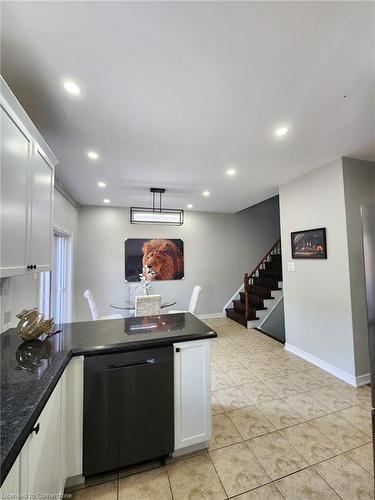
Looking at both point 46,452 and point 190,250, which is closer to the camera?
point 46,452

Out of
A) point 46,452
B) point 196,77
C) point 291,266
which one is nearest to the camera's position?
point 46,452

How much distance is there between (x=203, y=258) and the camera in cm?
564

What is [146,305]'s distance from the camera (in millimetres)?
3049

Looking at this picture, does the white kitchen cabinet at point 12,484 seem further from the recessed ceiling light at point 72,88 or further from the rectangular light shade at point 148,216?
the rectangular light shade at point 148,216

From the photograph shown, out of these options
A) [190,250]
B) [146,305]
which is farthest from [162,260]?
[146,305]

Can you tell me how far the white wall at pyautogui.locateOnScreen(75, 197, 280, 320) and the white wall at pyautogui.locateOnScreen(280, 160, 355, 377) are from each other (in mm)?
2273

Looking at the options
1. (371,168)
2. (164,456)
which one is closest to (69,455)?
(164,456)

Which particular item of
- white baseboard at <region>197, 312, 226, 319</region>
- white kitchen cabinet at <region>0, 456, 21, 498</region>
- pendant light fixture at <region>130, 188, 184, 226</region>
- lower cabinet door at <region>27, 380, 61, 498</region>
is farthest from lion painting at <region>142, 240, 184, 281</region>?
white kitchen cabinet at <region>0, 456, 21, 498</region>

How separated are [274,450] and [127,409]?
1.22m

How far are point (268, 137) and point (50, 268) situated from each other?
242cm

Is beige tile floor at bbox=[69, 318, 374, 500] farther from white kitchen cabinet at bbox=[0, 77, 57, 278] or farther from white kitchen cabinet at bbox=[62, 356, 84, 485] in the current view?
white kitchen cabinet at bbox=[0, 77, 57, 278]

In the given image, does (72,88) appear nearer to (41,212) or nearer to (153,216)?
(41,212)

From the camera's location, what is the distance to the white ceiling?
A: 1108mm

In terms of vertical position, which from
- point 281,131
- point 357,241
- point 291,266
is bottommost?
point 291,266
